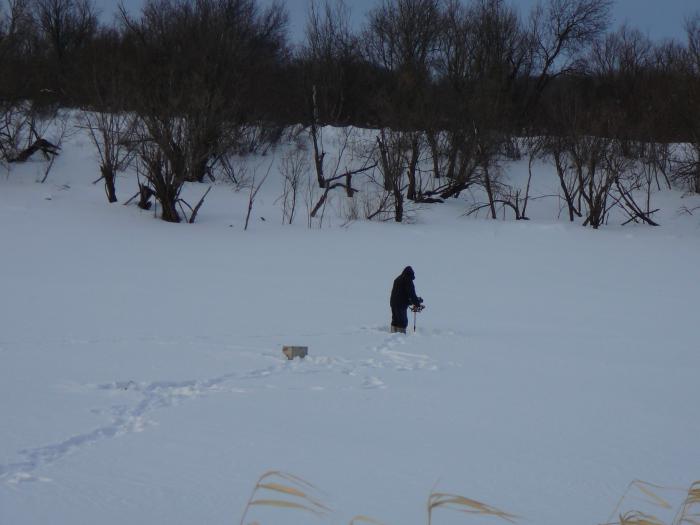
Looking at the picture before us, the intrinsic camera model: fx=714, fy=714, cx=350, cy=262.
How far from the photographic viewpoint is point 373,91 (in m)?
41.2

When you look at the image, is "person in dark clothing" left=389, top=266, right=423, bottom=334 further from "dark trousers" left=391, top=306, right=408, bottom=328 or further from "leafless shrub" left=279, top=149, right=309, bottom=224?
"leafless shrub" left=279, top=149, right=309, bottom=224

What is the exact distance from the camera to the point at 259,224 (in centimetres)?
2778

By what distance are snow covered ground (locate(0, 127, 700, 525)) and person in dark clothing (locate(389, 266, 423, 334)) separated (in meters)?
0.29

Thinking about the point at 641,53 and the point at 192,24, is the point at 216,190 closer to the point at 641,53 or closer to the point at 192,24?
the point at 192,24

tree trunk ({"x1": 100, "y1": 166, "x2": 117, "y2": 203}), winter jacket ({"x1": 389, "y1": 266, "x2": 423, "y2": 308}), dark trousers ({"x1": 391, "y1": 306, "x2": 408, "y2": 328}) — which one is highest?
tree trunk ({"x1": 100, "y1": 166, "x2": 117, "y2": 203})

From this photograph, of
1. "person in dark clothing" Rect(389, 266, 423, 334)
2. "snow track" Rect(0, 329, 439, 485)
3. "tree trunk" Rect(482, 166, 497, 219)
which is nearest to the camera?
"snow track" Rect(0, 329, 439, 485)

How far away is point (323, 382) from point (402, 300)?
4358mm

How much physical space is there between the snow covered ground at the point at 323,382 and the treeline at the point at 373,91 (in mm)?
7097

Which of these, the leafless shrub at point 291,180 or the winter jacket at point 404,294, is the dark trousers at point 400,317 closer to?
the winter jacket at point 404,294

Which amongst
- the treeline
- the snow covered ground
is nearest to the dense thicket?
the treeline

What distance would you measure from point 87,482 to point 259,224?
2311 cm

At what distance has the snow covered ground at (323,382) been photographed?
16.8 ft

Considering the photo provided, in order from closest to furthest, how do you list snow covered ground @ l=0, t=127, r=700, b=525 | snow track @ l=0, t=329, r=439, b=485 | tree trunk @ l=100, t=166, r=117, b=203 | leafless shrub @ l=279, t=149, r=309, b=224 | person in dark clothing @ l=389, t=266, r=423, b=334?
snow covered ground @ l=0, t=127, r=700, b=525 < snow track @ l=0, t=329, r=439, b=485 < person in dark clothing @ l=389, t=266, r=423, b=334 < tree trunk @ l=100, t=166, r=117, b=203 < leafless shrub @ l=279, t=149, r=309, b=224

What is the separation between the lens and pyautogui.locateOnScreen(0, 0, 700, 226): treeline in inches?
1155
